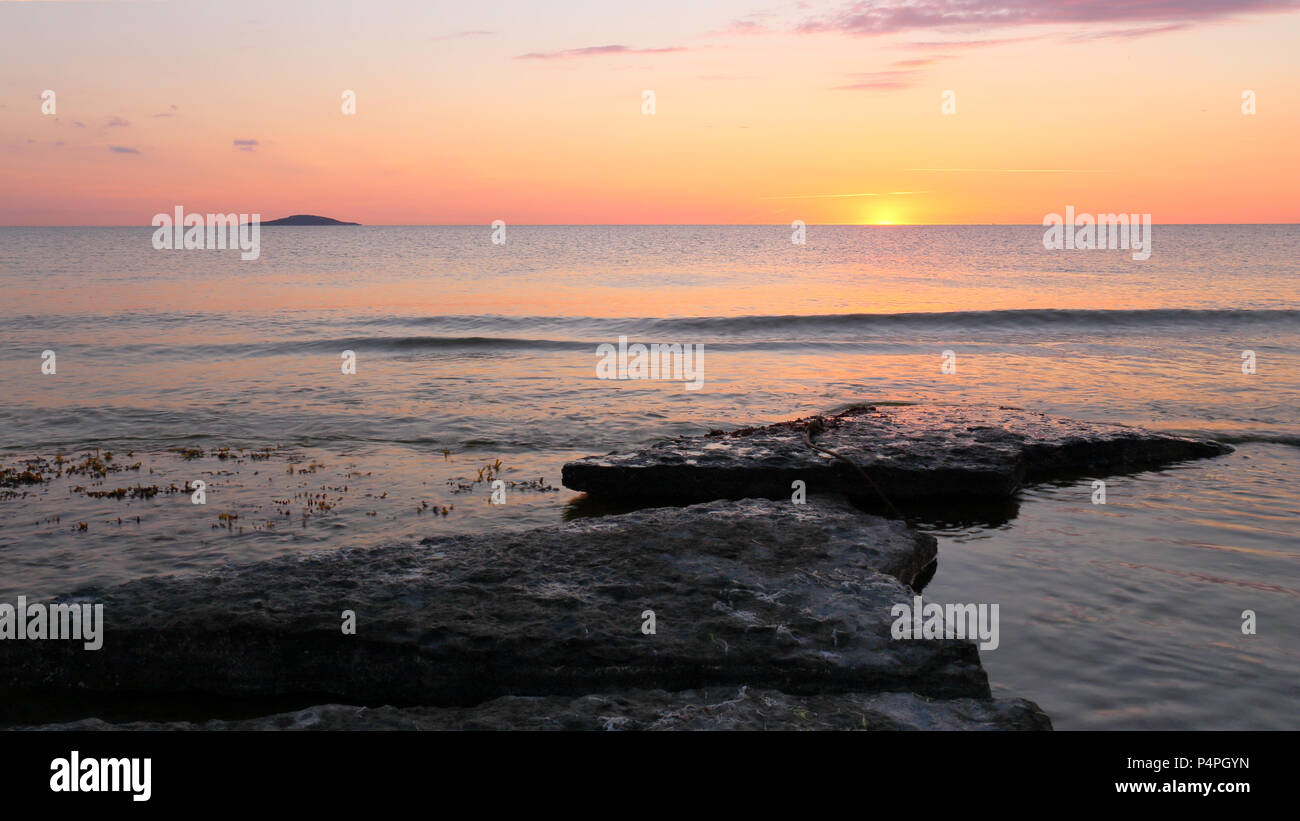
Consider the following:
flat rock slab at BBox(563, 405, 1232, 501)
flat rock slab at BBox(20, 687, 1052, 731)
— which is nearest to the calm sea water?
flat rock slab at BBox(563, 405, 1232, 501)

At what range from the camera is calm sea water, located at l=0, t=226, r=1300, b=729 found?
25.8 feet

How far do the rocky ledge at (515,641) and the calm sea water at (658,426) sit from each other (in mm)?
1422

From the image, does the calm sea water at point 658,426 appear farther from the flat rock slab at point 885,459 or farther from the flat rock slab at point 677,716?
the flat rock slab at point 677,716

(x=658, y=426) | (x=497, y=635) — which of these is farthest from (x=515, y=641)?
(x=658, y=426)

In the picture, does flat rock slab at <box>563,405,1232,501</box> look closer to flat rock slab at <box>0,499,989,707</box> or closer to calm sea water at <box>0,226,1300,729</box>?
calm sea water at <box>0,226,1300,729</box>

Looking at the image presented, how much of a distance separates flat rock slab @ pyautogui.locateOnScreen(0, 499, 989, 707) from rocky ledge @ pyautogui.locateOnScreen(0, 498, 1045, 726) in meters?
0.01

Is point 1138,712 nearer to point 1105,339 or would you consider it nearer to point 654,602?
point 654,602

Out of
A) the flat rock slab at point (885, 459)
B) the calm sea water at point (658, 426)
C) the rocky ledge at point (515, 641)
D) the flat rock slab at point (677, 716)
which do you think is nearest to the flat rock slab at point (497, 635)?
the rocky ledge at point (515, 641)

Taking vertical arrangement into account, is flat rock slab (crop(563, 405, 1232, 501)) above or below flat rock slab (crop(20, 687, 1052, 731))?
above

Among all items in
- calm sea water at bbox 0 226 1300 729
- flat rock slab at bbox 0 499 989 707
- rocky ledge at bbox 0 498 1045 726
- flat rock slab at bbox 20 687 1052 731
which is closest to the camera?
flat rock slab at bbox 20 687 1052 731

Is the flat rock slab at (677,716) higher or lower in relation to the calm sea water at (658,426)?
lower

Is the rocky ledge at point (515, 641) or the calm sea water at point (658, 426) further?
the calm sea water at point (658, 426)

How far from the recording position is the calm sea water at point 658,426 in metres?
7.85

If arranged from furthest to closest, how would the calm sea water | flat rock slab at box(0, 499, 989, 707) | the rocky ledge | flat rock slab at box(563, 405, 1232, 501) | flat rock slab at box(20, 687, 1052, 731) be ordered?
flat rock slab at box(563, 405, 1232, 501) → the calm sea water → flat rock slab at box(0, 499, 989, 707) → the rocky ledge → flat rock slab at box(20, 687, 1052, 731)
